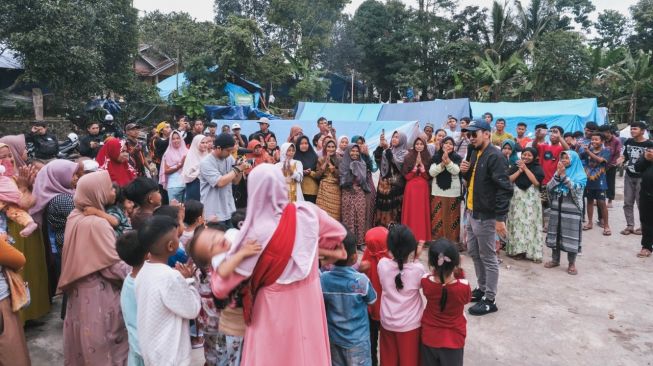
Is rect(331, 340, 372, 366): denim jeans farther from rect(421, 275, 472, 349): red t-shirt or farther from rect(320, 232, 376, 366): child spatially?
rect(421, 275, 472, 349): red t-shirt

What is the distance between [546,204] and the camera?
253 inches

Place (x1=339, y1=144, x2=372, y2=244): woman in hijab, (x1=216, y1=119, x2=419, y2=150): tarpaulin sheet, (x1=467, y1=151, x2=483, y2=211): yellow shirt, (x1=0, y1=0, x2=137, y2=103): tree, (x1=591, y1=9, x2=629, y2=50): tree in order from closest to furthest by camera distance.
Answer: (x1=467, y1=151, x2=483, y2=211): yellow shirt
(x1=339, y1=144, x2=372, y2=244): woman in hijab
(x1=0, y1=0, x2=137, y2=103): tree
(x1=216, y1=119, x2=419, y2=150): tarpaulin sheet
(x1=591, y1=9, x2=629, y2=50): tree

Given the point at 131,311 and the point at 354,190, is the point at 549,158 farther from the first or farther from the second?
the point at 131,311

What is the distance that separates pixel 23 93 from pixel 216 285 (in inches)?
719

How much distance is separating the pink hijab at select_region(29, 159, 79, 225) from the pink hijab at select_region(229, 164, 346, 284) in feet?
7.72

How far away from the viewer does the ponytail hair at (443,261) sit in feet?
8.66

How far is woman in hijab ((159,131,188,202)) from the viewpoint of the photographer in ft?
19.2

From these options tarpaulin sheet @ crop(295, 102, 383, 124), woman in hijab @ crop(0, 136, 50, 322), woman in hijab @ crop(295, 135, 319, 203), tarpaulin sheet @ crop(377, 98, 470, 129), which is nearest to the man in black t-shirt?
woman in hijab @ crop(295, 135, 319, 203)

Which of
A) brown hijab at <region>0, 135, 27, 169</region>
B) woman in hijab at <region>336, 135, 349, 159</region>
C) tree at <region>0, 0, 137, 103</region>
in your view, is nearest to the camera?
brown hijab at <region>0, 135, 27, 169</region>

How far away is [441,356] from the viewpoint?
269 centimetres

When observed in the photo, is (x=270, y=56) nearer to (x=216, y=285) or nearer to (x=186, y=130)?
(x=186, y=130)

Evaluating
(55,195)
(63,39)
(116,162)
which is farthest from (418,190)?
(63,39)

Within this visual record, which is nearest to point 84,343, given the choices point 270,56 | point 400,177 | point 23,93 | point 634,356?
point 634,356

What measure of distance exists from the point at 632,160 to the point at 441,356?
554cm
